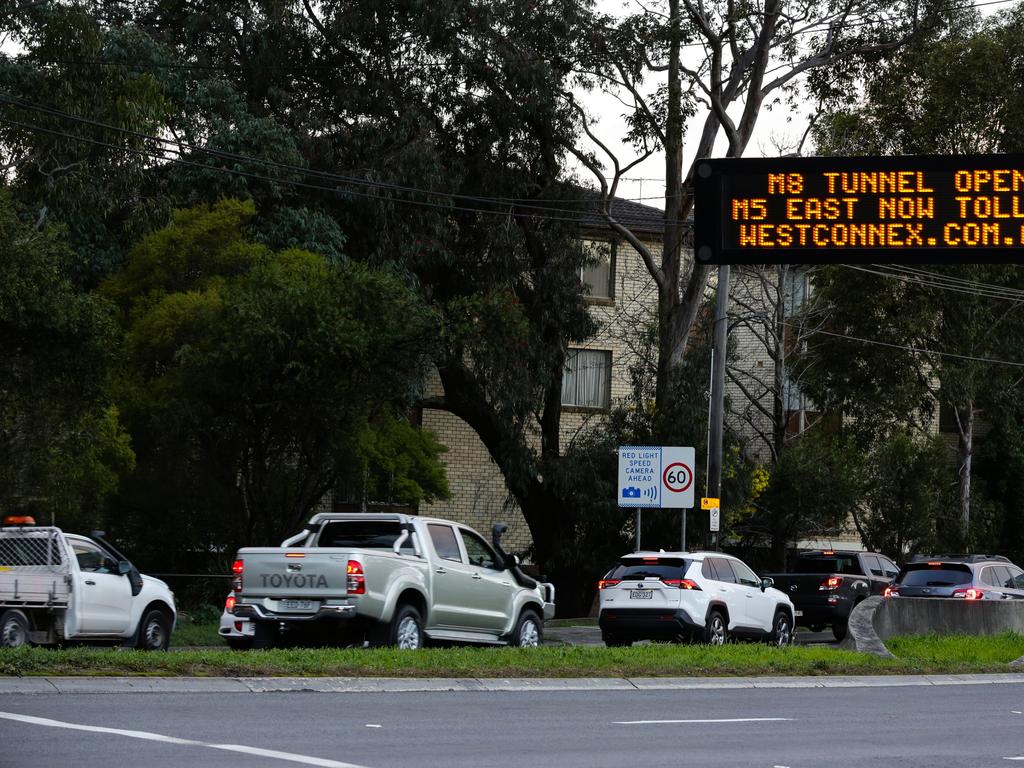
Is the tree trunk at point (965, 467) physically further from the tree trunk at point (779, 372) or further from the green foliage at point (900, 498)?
the tree trunk at point (779, 372)

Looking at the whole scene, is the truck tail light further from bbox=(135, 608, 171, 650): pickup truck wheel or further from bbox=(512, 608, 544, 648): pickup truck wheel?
bbox=(135, 608, 171, 650): pickup truck wheel

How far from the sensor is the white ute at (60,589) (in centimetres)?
1881

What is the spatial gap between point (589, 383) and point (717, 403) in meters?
14.7

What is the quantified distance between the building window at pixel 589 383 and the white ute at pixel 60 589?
27263 millimetres

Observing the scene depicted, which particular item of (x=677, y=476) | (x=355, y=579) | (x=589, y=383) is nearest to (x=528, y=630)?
(x=355, y=579)

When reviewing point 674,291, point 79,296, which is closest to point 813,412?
point 674,291

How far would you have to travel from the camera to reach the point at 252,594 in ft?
60.0

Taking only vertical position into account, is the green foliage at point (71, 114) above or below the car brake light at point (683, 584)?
above

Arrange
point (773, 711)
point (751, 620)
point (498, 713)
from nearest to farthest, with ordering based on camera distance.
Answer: point (498, 713) < point (773, 711) < point (751, 620)

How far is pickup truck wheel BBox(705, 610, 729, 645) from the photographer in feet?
75.6

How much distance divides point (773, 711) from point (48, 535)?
30.1 ft

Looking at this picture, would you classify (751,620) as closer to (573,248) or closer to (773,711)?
(773,711)

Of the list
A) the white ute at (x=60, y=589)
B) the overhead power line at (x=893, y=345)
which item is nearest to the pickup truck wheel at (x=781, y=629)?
the white ute at (x=60, y=589)

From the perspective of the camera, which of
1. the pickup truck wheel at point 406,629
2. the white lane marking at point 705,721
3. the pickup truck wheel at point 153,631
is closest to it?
the white lane marking at point 705,721
